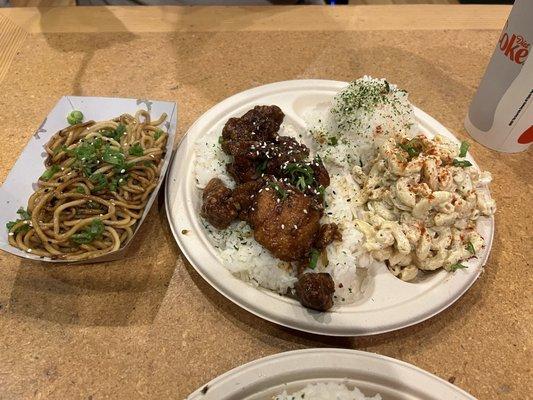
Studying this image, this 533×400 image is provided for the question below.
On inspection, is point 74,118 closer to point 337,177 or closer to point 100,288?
point 100,288

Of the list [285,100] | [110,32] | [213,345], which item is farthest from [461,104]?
[110,32]

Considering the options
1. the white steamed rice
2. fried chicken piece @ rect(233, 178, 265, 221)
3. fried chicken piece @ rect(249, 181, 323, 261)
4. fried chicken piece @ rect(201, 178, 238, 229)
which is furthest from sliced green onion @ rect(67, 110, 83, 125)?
fried chicken piece @ rect(249, 181, 323, 261)

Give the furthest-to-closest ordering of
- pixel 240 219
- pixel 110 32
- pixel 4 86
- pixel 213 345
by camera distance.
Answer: pixel 110 32 → pixel 4 86 → pixel 240 219 → pixel 213 345

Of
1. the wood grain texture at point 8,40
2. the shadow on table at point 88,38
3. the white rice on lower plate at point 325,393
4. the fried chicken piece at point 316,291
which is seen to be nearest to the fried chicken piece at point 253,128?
the fried chicken piece at point 316,291

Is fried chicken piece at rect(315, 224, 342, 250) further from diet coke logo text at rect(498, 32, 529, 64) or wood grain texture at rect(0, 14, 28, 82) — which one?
wood grain texture at rect(0, 14, 28, 82)

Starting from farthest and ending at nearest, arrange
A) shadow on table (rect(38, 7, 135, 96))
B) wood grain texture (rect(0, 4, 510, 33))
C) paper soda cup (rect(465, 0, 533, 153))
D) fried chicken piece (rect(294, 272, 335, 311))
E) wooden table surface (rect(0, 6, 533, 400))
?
wood grain texture (rect(0, 4, 510, 33)), shadow on table (rect(38, 7, 135, 96)), paper soda cup (rect(465, 0, 533, 153)), wooden table surface (rect(0, 6, 533, 400)), fried chicken piece (rect(294, 272, 335, 311))

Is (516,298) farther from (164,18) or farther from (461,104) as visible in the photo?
(164,18)

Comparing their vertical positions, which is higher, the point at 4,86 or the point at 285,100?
the point at 285,100
